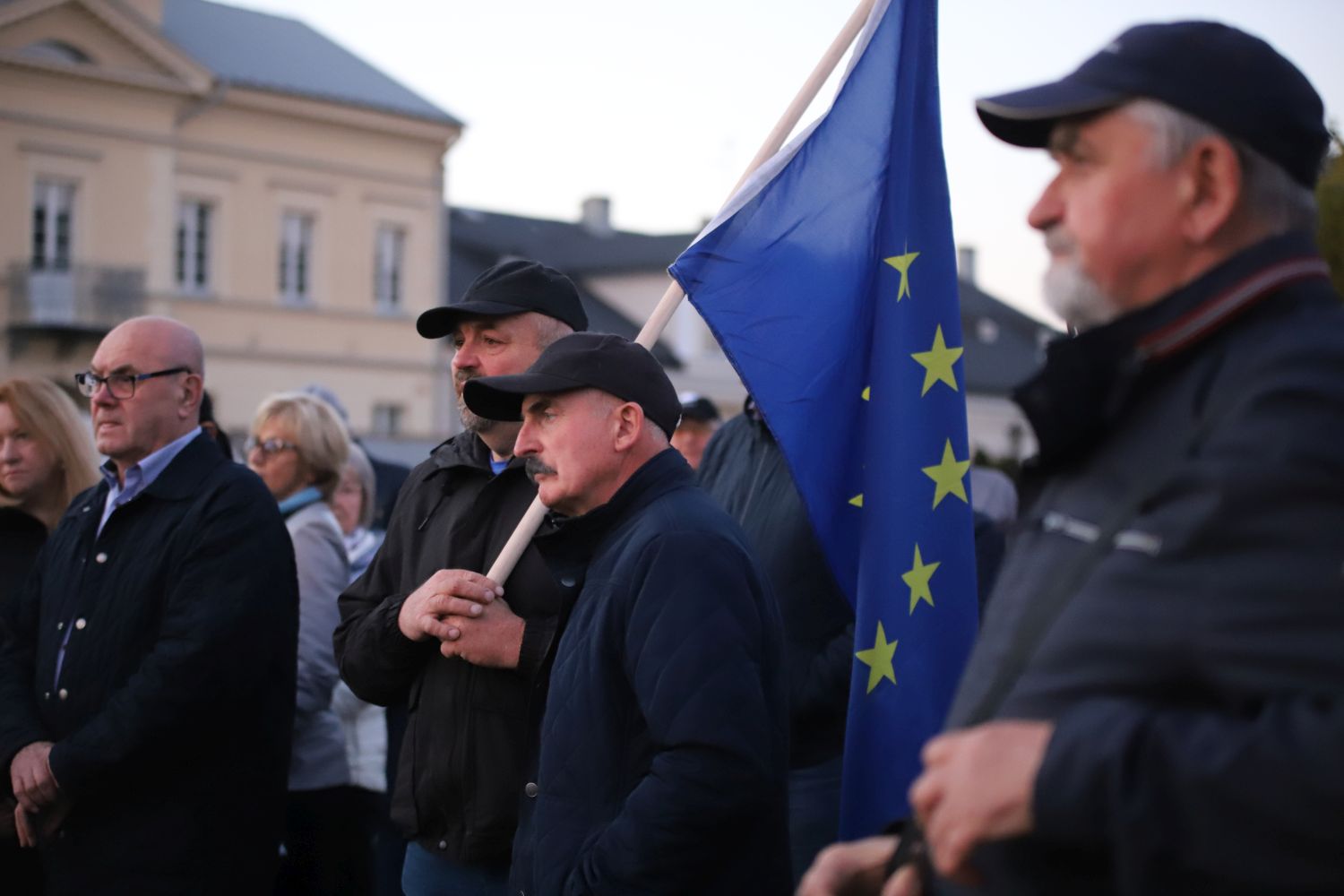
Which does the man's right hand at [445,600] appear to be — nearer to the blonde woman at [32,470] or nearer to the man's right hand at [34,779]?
the man's right hand at [34,779]

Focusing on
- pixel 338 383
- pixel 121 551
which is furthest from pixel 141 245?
pixel 121 551

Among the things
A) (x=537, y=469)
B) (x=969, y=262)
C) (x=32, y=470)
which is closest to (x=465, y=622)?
(x=537, y=469)

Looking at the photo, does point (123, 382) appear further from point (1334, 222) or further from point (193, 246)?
point (193, 246)

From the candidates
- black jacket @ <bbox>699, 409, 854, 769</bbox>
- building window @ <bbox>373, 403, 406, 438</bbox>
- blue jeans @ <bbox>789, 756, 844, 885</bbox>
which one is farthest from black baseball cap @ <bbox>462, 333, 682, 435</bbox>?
building window @ <bbox>373, 403, 406, 438</bbox>

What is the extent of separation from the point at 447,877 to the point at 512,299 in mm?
1519

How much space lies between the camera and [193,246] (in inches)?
1307

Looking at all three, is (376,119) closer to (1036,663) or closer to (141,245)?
(141,245)

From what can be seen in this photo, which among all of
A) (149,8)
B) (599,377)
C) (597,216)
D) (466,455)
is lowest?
(466,455)

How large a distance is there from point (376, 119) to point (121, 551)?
31806mm

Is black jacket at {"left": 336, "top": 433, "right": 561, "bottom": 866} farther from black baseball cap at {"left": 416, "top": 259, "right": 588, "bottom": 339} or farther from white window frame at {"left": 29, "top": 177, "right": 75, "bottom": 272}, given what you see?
white window frame at {"left": 29, "top": 177, "right": 75, "bottom": 272}

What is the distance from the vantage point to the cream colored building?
3109cm

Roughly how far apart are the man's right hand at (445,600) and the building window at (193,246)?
30791 mm

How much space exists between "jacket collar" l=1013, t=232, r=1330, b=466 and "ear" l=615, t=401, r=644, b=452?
1.64m

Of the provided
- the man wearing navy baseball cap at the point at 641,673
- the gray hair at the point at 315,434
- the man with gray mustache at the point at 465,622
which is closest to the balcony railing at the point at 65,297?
the gray hair at the point at 315,434
